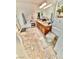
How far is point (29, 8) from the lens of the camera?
1809 mm

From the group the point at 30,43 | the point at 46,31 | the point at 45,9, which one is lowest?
the point at 30,43

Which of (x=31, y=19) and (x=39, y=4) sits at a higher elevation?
(x=39, y=4)

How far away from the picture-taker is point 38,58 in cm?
183

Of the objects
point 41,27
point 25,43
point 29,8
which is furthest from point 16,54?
point 29,8

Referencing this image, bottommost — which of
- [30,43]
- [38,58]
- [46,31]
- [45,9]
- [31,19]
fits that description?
[38,58]
